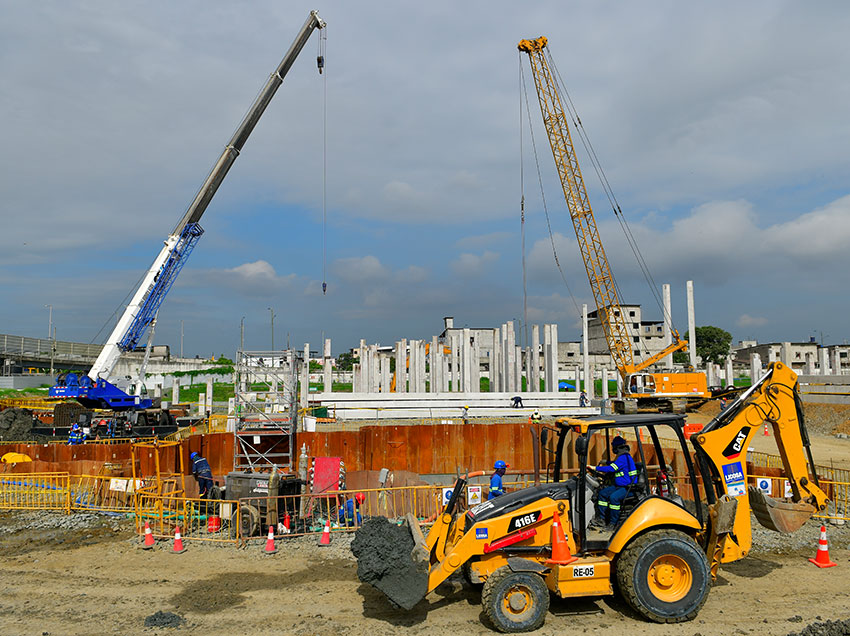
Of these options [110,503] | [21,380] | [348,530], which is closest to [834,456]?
[348,530]

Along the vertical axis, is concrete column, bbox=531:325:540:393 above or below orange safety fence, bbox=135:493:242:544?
above

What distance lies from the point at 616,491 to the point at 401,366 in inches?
995

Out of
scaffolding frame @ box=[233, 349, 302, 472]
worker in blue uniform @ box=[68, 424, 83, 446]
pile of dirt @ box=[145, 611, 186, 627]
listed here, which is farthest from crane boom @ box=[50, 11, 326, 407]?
pile of dirt @ box=[145, 611, 186, 627]

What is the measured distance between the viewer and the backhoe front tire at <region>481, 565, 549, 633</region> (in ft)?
20.1

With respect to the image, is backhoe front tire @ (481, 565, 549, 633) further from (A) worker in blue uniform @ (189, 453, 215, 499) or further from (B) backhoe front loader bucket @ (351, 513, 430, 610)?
(A) worker in blue uniform @ (189, 453, 215, 499)

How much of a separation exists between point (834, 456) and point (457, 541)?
1858 cm

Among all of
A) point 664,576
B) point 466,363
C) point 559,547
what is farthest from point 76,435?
point 664,576

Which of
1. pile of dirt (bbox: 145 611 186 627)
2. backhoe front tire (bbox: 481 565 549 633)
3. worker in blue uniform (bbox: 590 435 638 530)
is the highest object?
worker in blue uniform (bbox: 590 435 638 530)

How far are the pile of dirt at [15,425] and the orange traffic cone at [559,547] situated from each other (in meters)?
22.8

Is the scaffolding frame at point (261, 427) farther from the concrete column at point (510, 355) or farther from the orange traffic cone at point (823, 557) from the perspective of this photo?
the concrete column at point (510, 355)

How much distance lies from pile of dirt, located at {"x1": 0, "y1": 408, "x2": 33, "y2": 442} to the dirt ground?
15.2m

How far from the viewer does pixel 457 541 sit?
21.3 ft

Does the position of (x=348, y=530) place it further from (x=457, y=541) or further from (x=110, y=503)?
(x=110, y=503)

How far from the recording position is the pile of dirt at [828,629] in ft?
18.8
